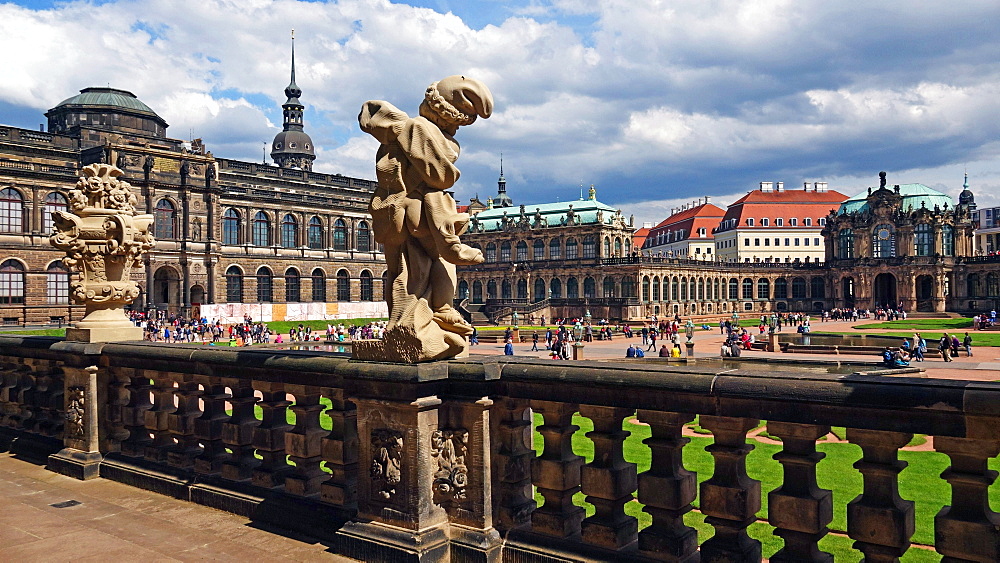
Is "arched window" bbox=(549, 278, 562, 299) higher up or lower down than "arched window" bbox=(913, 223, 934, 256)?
lower down

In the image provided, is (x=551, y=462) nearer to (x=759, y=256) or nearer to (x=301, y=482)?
(x=301, y=482)

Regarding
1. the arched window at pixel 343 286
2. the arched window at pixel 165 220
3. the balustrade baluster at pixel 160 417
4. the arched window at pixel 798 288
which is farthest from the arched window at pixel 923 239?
the balustrade baluster at pixel 160 417

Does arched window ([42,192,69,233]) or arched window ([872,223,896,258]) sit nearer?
arched window ([42,192,69,233])

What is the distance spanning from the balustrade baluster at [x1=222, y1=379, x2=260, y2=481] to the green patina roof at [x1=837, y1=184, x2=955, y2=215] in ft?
313

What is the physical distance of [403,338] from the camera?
15.5 feet

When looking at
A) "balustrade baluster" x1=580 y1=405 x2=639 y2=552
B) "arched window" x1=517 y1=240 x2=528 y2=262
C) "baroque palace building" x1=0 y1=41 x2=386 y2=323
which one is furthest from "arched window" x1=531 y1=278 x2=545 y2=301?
"balustrade baluster" x1=580 y1=405 x2=639 y2=552

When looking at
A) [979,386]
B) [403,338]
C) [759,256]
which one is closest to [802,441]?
[979,386]

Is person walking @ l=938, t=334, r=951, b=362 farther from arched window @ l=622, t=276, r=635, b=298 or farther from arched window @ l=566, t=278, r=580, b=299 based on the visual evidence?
arched window @ l=566, t=278, r=580, b=299

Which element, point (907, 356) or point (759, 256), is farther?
point (759, 256)

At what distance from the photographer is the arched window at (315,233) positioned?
72.5 m

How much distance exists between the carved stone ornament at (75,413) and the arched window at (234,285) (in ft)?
200

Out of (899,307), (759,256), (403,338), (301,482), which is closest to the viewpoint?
(403,338)

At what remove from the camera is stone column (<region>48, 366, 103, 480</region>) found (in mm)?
7184

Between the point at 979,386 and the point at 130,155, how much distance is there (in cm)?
6606
